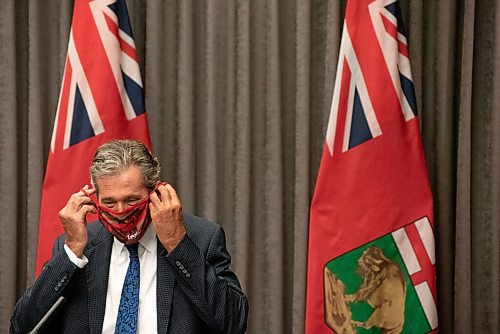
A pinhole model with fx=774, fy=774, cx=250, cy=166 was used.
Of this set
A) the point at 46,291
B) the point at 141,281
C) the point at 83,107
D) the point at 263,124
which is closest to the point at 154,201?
the point at 141,281

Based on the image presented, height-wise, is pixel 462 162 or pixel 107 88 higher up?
pixel 107 88

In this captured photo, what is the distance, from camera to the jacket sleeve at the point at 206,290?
86.1 inches

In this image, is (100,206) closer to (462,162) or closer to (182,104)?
(182,104)

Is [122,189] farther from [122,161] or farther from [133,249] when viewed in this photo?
[133,249]

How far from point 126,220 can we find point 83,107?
129cm

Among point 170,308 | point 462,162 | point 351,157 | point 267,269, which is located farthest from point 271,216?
point 170,308

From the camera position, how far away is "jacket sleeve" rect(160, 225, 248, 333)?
2.19 meters

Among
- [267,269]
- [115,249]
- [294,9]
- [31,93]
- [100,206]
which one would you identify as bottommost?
[267,269]

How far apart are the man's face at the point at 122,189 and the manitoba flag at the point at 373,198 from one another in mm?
1261

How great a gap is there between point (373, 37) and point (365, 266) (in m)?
0.98

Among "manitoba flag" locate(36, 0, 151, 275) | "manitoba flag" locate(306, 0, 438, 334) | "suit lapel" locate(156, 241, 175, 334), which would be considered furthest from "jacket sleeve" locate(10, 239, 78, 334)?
"manitoba flag" locate(306, 0, 438, 334)

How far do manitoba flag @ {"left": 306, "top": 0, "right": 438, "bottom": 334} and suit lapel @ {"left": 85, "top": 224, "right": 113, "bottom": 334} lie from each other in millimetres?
1237

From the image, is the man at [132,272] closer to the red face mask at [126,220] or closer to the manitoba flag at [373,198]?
the red face mask at [126,220]

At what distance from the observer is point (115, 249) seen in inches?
93.0
